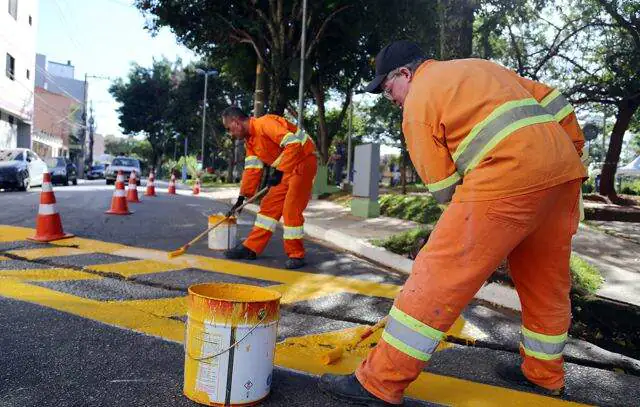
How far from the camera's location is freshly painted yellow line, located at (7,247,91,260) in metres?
5.68

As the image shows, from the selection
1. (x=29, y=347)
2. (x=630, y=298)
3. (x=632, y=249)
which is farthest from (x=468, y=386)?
(x=632, y=249)

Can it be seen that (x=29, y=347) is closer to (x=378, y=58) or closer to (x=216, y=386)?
(x=216, y=386)

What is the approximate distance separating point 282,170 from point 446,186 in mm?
3373

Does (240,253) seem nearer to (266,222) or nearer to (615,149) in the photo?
(266,222)

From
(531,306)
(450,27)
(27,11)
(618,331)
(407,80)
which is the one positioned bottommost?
(618,331)

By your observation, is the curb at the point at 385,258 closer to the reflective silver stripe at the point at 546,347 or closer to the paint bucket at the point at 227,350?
the reflective silver stripe at the point at 546,347

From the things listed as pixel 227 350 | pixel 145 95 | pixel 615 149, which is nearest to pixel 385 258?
pixel 227 350

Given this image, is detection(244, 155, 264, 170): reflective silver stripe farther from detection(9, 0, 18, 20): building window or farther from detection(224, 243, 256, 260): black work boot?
detection(9, 0, 18, 20): building window

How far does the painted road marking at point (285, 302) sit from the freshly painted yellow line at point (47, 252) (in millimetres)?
221

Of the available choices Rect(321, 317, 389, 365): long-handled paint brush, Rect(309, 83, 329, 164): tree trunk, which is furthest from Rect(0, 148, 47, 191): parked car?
Rect(321, 317, 389, 365): long-handled paint brush

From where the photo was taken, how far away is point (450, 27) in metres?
8.09

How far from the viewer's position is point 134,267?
539 cm

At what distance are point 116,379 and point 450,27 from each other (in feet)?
22.9

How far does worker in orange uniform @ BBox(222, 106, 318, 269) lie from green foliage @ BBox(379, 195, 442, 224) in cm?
493
